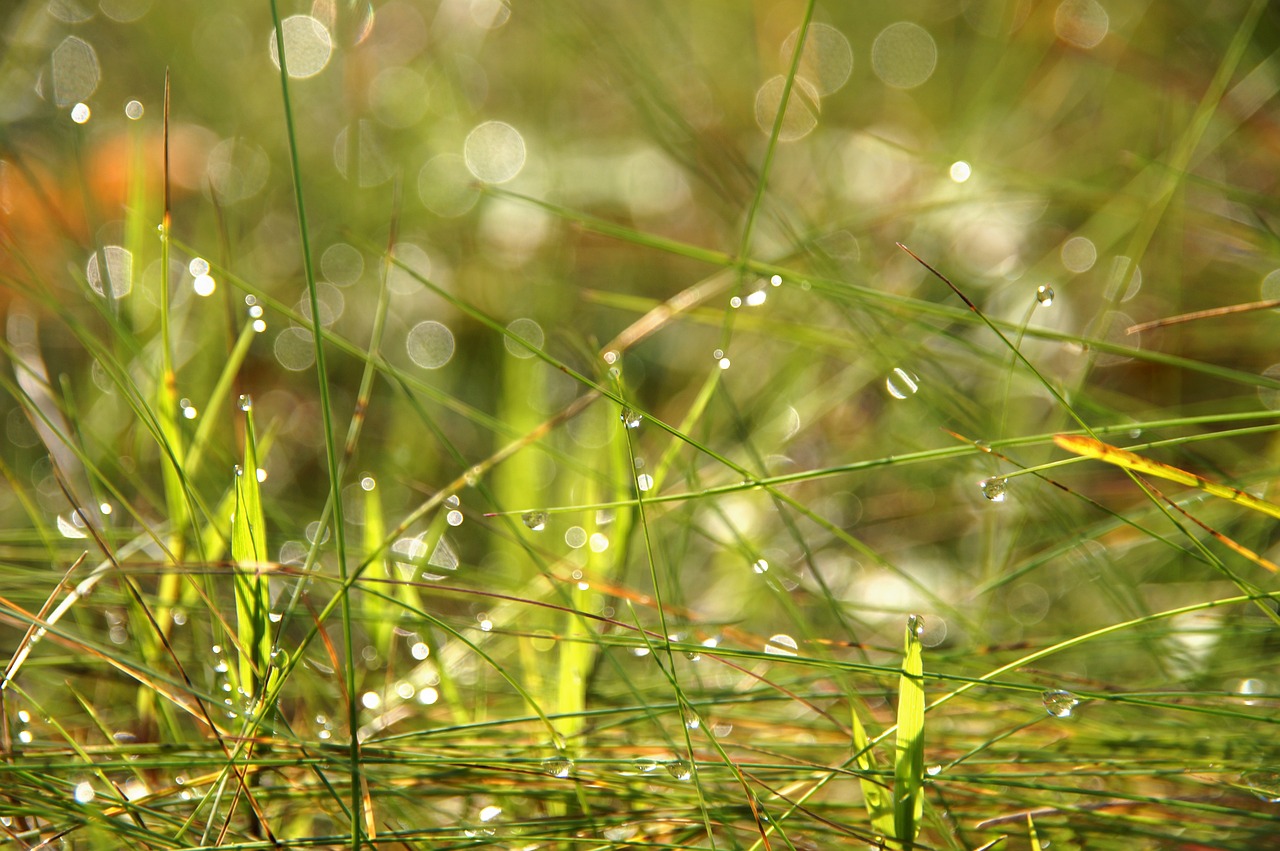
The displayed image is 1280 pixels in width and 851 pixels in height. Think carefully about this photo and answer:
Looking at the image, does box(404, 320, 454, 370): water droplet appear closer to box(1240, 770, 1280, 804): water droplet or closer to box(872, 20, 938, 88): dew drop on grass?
→ box(872, 20, 938, 88): dew drop on grass

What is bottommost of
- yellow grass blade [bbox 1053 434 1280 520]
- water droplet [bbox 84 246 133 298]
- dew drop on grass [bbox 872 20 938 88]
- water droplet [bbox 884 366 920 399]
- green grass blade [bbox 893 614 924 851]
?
green grass blade [bbox 893 614 924 851]

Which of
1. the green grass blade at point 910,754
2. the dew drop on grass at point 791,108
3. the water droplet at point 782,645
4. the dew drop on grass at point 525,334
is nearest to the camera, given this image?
the green grass blade at point 910,754

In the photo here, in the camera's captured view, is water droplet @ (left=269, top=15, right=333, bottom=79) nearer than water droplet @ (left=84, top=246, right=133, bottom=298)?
No

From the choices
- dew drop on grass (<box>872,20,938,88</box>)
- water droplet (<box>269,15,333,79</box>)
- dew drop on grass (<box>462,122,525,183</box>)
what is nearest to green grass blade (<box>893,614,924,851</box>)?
dew drop on grass (<box>462,122,525,183</box>)

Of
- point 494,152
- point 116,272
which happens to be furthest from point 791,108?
point 116,272

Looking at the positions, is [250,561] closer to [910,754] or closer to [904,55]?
[910,754]

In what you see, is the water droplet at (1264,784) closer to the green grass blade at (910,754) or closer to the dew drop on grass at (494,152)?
the green grass blade at (910,754)

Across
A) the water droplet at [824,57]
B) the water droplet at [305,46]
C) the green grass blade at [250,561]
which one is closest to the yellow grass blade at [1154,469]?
the green grass blade at [250,561]
